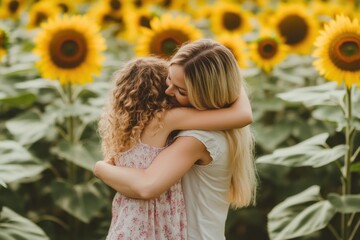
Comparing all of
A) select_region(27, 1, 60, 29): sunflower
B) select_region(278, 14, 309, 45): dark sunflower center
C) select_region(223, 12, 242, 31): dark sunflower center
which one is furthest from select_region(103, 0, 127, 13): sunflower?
select_region(278, 14, 309, 45): dark sunflower center

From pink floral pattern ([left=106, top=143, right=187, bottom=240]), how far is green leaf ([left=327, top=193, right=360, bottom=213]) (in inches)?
35.6

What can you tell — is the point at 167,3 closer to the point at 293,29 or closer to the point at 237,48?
the point at 293,29

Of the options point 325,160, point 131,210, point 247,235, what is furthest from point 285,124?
point 131,210

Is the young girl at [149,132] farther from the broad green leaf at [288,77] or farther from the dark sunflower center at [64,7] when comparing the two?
the dark sunflower center at [64,7]

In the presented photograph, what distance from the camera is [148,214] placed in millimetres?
2316

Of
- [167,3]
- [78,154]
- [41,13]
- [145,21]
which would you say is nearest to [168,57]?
[145,21]

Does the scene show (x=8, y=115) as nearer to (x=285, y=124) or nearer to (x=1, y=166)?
(x=1, y=166)

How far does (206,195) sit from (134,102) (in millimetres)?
410

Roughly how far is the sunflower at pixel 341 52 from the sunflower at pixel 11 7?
10.6 feet

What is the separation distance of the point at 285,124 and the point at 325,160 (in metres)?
1.15

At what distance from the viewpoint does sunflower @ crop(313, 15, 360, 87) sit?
3.08m

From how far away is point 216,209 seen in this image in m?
2.40

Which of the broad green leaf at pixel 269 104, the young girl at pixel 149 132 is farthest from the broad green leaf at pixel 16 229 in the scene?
the broad green leaf at pixel 269 104

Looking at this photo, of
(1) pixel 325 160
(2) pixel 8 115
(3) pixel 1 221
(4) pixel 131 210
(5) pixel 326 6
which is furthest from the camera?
(5) pixel 326 6
